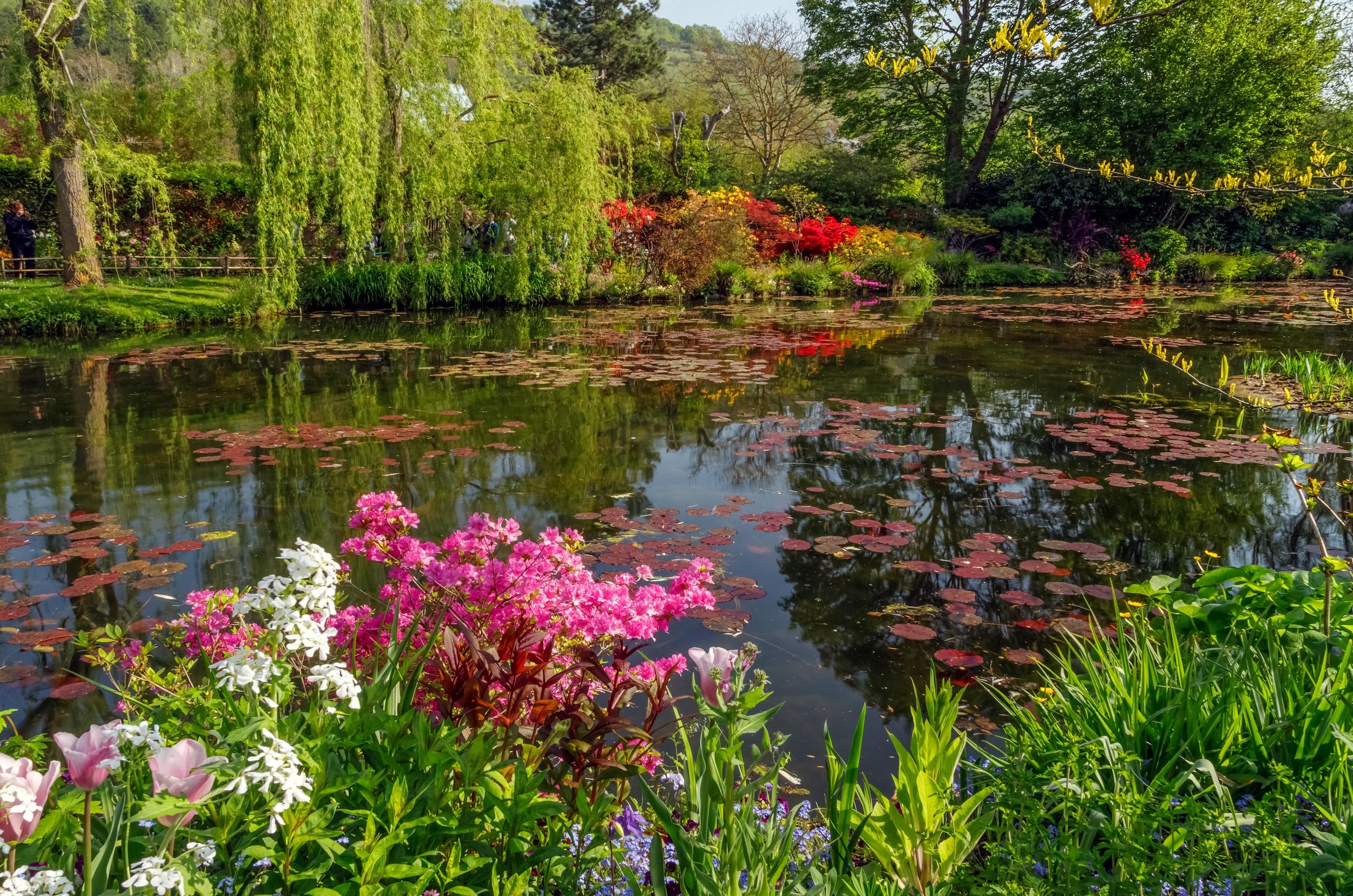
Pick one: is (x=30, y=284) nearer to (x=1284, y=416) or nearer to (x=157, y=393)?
(x=157, y=393)

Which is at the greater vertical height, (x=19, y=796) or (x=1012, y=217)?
(x=1012, y=217)

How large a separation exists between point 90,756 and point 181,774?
10cm

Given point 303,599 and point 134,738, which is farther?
point 303,599

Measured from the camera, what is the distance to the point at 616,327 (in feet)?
44.3

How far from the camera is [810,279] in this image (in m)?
20.3

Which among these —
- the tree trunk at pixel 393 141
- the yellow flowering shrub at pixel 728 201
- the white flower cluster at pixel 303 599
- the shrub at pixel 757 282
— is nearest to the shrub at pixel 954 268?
the shrub at pixel 757 282

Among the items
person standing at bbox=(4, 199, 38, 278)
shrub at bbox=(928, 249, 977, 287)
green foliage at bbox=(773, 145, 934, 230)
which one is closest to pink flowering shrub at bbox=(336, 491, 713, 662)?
person standing at bbox=(4, 199, 38, 278)

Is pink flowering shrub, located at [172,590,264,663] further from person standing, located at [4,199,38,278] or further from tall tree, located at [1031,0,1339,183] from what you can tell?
tall tree, located at [1031,0,1339,183]

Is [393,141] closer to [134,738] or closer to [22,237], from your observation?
[22,237]

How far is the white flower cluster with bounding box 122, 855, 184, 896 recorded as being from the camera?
91 centimetres

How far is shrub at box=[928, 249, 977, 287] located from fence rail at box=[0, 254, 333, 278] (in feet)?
49.8

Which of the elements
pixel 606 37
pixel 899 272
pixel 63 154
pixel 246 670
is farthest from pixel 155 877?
pixel 606 37

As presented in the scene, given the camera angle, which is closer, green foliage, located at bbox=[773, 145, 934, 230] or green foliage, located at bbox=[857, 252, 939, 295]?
green foliage, located at bbox=[857, 252, 939, 295]

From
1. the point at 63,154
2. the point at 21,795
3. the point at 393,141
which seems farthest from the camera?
the point at 393,141
